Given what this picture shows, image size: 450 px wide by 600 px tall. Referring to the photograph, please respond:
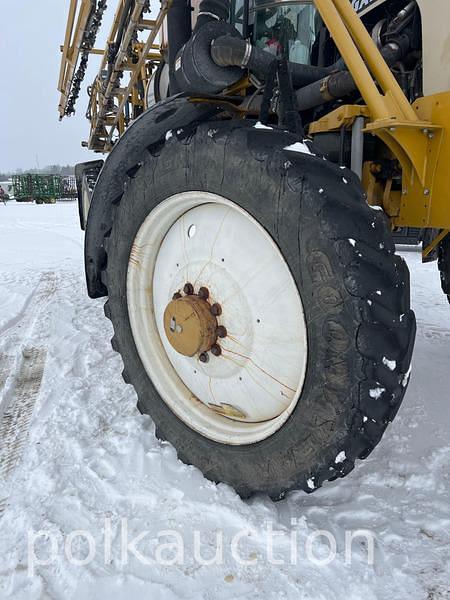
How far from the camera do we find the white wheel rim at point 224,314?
1519mm

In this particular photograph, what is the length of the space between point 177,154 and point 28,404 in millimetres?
1652

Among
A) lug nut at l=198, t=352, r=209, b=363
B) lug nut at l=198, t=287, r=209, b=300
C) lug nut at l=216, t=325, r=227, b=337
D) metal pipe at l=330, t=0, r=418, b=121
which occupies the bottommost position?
lug nut at l=198, t=352, r=209, b=363

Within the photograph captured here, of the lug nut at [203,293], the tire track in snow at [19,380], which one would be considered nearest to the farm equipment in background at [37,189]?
the tire track in snow at [19,380]

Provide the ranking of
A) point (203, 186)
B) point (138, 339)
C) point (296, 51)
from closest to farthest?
point (203, 186) < point (138, 339) < point (296, 51)

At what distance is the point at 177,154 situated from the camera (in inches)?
64.5

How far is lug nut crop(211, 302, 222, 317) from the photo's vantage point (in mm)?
1721

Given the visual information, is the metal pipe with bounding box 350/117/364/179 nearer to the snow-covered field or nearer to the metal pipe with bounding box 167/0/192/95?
the snow-covered field

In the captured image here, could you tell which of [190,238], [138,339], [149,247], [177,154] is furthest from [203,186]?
[138,339]

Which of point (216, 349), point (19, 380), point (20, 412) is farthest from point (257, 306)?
point (19, 380)

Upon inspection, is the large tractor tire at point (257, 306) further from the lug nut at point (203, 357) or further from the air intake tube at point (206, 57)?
the air intake tube at point (206, 57)

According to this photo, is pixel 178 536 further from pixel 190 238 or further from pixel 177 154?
pixel 177 154

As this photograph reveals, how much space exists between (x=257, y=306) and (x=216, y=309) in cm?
20

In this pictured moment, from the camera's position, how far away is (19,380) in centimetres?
280

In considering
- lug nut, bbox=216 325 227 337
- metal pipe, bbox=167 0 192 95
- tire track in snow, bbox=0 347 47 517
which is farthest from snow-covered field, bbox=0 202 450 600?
metal pipe, bbox=167 0 192 95
